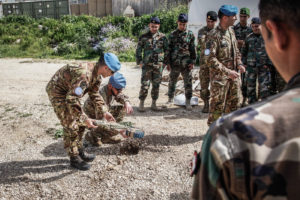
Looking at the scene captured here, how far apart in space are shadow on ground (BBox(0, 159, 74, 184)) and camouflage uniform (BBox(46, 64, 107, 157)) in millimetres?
317

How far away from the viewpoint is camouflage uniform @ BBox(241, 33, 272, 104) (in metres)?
5.21

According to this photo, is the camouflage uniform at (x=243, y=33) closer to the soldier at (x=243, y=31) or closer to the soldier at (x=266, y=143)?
the soldier at (x=243, y=31)

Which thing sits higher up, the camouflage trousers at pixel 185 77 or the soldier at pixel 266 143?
the soldier at pixel 266 143

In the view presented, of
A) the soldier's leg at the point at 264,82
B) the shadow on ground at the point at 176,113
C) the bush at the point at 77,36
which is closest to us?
the soldier's leg at the point at 264,82

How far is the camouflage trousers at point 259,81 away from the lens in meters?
5.20

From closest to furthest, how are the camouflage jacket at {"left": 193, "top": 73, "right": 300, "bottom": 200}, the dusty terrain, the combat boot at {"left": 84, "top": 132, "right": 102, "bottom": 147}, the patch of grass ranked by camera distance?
the camouflage jacket at {"left": 193, "top": 73, "right": 300, "bottom": 200} → the dusty terrain → the combat boot at {"left": 84, "top": 132, "right": 102, "bottom": 147} → the patch of grass

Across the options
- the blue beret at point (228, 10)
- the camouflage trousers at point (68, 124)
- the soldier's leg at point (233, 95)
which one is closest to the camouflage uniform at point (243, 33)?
the soldier's leg at point (233, 95)

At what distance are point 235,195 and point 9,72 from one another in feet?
Answer: 36.3

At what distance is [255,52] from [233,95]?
5.43 feet

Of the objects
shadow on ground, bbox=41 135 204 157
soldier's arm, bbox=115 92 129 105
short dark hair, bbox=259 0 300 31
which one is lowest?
shadow on ground, bbox=41 135 204 157

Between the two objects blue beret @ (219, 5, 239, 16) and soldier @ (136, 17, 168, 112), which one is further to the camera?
soldier @ (136, 17, 168, 112)

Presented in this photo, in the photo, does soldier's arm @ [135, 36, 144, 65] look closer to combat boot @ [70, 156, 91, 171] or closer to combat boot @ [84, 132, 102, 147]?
combat boot @ [84, 132, 102, 147]

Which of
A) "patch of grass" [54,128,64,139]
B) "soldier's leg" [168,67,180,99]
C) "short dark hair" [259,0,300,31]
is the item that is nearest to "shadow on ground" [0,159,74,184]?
"patch of grass" [54,128,64,139]

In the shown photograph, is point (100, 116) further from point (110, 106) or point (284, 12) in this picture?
point (284, 12)
